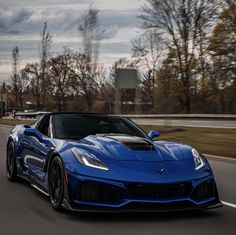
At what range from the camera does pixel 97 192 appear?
6305 millimetres

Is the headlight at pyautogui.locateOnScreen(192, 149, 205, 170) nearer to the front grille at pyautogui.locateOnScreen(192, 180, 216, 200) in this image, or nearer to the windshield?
the front grille at pyautogui.locateOnScreen(192, 180, 216, 200)

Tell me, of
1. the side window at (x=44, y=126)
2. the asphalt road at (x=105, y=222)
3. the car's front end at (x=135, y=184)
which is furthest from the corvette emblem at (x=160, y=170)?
the side window at (x=44, y=126)

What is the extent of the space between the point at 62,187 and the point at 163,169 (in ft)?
4.14

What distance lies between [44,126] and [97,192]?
2605 mm

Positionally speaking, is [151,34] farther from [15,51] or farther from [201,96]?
[15,51]

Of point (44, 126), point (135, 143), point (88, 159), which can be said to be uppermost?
point (44, 126)

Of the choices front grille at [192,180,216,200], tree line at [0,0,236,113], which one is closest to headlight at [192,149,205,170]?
front grille at [192,180,216,200]

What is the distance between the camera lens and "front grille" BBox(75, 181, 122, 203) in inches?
247

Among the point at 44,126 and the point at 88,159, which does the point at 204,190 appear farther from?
the point at 44,126

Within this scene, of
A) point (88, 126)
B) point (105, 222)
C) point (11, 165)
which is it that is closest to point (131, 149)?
point (105, 222)

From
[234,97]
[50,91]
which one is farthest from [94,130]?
[50,91]

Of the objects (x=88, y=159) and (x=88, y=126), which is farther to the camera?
(x=88, y=126)

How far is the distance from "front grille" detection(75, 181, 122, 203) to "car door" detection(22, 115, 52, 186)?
134cm

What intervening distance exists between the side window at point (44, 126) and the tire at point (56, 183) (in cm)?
119
